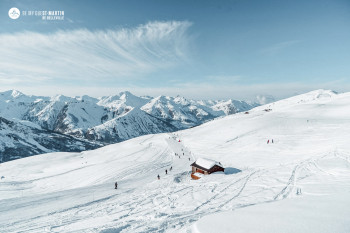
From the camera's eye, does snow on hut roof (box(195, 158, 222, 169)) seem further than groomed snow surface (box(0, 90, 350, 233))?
Yes

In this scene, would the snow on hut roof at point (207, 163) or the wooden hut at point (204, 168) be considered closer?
the wooden hut at point (204, 168)

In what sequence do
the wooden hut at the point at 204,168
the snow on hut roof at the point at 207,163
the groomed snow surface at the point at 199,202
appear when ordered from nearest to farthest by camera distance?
the groomed snow surface at the point at 199,202 → the wooden hut at the point at 204,168 → the snow on hut roof at the point at 207,163

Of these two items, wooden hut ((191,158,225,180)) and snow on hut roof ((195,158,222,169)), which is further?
snow on hut roof ((195,158,222,169))

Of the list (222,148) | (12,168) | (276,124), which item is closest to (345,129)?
(276,124)

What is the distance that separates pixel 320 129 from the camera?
5831 cm

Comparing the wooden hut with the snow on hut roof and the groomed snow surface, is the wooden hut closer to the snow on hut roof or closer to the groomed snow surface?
the snow on hut roof

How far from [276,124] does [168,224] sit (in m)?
72.2

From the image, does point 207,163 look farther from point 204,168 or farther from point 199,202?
point 199,202

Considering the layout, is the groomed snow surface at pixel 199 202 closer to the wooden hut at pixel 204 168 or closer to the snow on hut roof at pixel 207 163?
the wooden hut at pixel 204 168

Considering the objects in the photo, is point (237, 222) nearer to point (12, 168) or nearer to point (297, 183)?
point (297, 183)

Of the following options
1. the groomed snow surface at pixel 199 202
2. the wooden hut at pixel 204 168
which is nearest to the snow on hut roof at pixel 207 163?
the wooden hut at pixel 204 168

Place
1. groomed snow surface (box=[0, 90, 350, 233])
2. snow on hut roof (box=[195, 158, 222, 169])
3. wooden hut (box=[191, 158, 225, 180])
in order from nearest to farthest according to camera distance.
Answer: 1. groomed snow surface (box=[0, 90, 350, 233])
2. wooden hut (box=[191, 158, 225, 180])
3. snow on hut roof (box=[195, 158, 222, 169])

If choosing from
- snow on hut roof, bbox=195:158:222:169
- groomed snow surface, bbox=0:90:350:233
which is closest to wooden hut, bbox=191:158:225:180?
snow on hut roof, bbox=195:158:222:169

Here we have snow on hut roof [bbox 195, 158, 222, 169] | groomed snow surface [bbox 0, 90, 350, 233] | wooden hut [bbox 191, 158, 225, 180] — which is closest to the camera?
groomed snow surface [bbox 0, 90, 350, 233]
